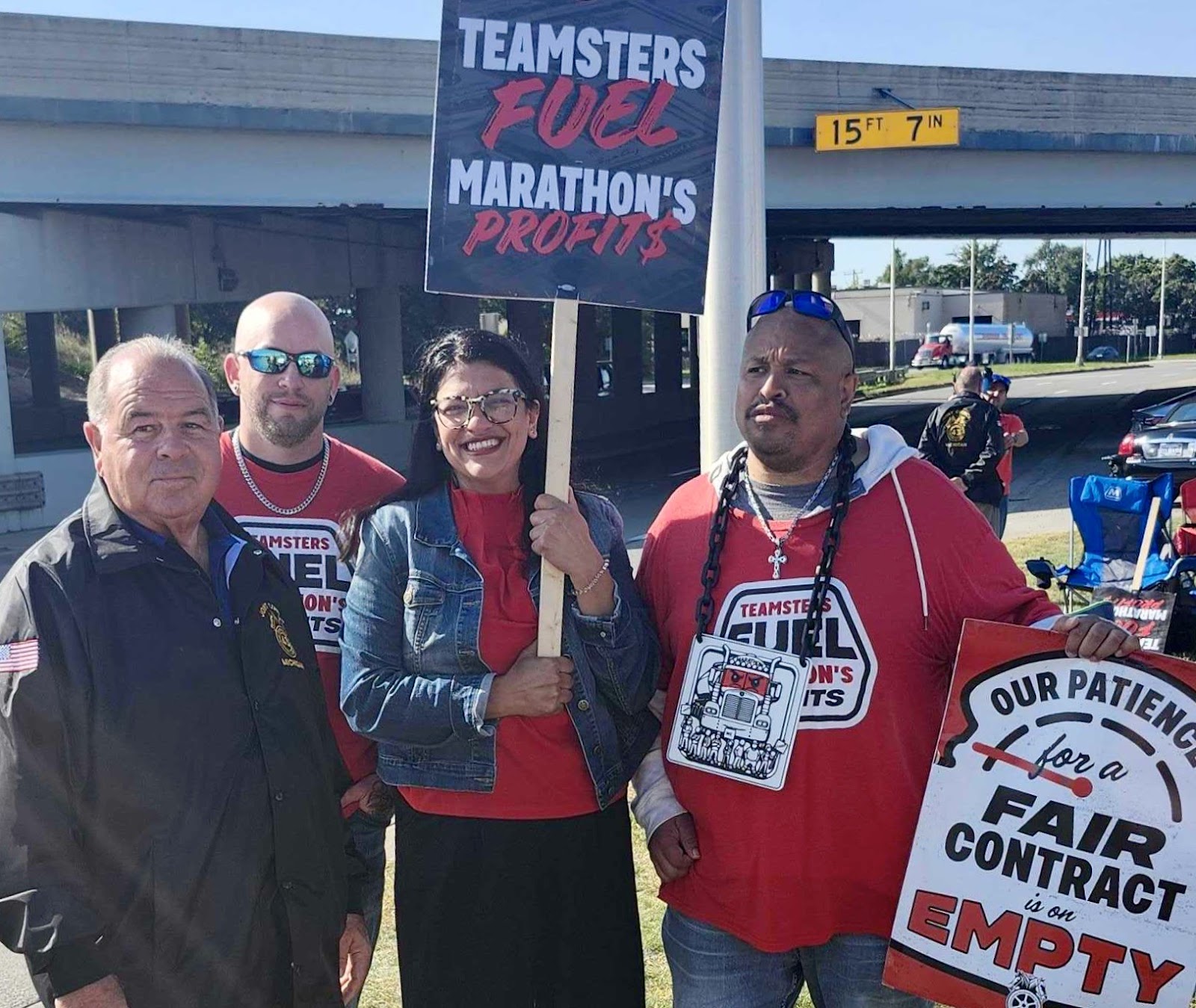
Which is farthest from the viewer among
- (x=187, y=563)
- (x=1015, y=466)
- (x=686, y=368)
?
(x=686, y=368)

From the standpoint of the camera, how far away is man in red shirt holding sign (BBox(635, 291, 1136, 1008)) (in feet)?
8.52

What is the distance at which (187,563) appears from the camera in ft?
7.93

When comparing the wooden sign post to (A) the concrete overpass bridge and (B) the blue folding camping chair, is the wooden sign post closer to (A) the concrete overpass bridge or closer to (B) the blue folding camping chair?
(B) the blue folding camping chair

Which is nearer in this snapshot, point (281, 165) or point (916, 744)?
point (916, 744)

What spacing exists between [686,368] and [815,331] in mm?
54669

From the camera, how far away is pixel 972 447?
995 centimetres

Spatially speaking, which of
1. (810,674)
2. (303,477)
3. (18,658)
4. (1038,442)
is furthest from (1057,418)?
(18,658)

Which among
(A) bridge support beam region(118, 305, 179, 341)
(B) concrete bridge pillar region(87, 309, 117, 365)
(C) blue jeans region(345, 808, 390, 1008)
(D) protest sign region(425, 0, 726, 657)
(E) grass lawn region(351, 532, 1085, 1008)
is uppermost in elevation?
(B) concrete bridge pillar region(87, 309, 117, 365)

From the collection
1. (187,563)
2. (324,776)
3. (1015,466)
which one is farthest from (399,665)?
(1015,466)

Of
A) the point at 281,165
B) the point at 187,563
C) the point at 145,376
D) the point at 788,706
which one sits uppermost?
the point at 281,165

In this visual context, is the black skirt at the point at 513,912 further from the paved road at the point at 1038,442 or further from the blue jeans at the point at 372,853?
the paved road at the point at 1038,442

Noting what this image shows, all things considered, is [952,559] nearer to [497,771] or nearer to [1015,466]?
[497,771]

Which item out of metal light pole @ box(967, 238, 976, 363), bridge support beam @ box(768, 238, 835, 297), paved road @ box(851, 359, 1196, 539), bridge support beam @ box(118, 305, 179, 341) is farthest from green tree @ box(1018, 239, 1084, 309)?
bridge support beam @ box(118, 305, 179, 341)

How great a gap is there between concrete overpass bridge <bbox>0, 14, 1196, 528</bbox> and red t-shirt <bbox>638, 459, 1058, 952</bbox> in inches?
527
